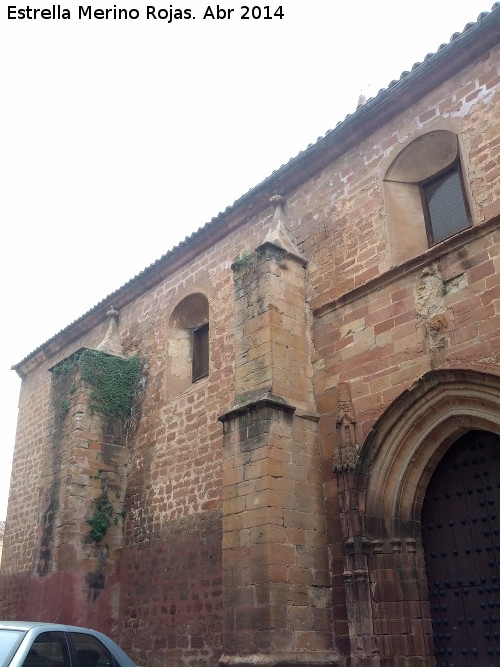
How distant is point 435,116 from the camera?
26.0 feet

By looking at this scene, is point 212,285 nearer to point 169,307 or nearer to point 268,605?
point 169,307

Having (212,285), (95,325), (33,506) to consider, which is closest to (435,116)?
(212,285)

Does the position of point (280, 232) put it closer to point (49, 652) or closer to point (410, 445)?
point (410, 445)

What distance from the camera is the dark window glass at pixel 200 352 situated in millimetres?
10938

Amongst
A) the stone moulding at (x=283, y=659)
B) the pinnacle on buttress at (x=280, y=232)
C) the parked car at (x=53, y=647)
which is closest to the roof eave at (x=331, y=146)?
the pinnacle on buttress at (x=280, y=232)

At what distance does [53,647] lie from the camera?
15.1 feet

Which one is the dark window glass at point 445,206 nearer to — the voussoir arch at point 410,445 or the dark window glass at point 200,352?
the voussoir arch at point 410,445

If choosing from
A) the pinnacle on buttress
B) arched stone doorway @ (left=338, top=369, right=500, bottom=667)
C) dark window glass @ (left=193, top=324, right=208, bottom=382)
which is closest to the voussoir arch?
arched stone doorway @ (left=338, top=369, right=500, bottom=667)

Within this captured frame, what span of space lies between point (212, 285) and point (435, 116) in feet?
14.5

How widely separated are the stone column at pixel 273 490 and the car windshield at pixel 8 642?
2780 millimetres

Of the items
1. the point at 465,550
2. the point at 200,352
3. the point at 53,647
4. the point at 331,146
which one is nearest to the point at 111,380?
the point at 200,352

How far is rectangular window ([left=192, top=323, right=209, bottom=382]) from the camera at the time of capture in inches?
431

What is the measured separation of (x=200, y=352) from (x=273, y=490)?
4413mm

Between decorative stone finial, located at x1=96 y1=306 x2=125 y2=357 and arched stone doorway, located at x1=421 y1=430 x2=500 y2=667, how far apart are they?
6.88 meters
